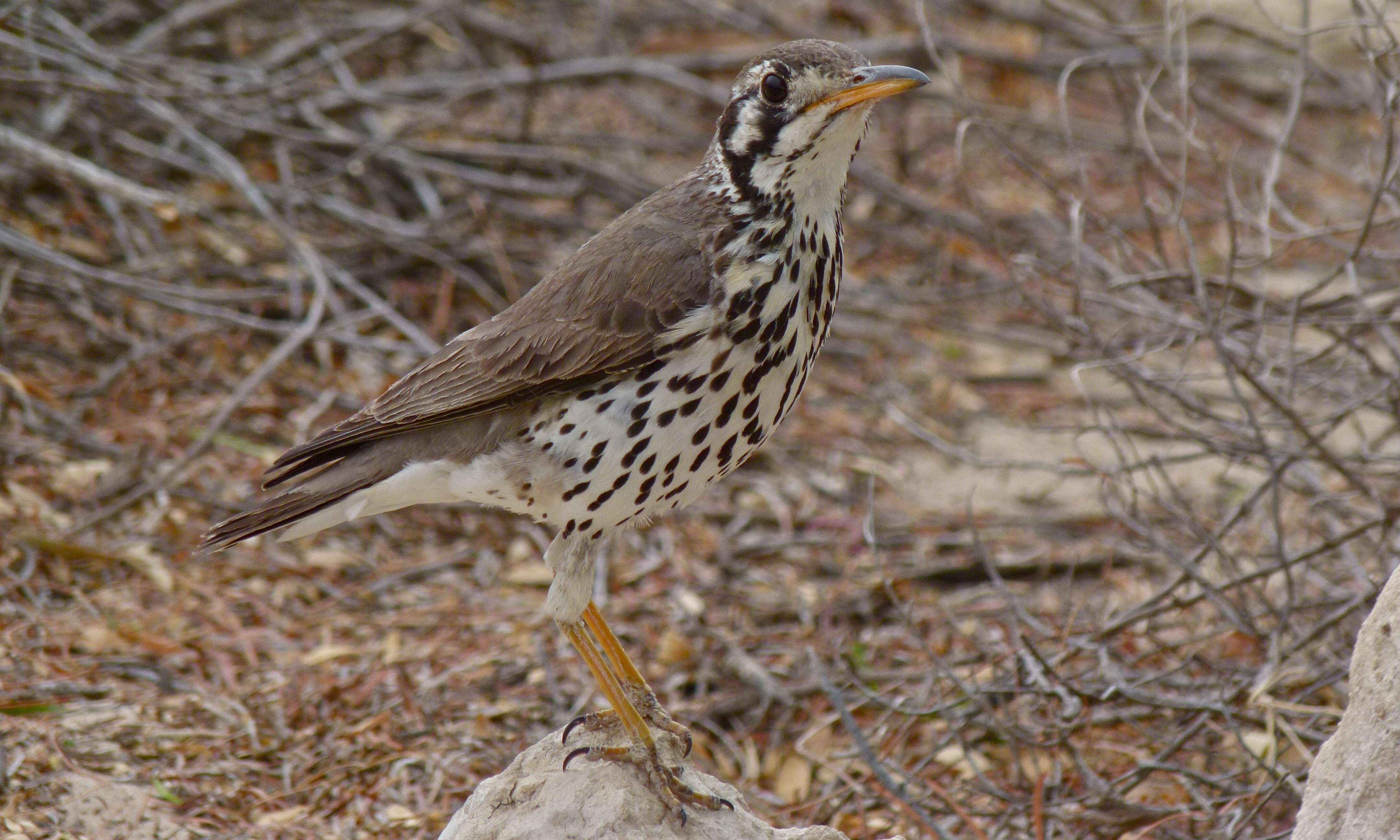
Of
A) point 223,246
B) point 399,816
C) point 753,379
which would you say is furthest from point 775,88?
point 223,246

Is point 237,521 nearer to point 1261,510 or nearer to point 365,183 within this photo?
point 365,183

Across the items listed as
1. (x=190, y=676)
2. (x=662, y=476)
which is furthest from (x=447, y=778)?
(x=662, y=476)

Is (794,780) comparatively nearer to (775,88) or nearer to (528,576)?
(528,576)

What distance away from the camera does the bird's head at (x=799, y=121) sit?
4004 mm

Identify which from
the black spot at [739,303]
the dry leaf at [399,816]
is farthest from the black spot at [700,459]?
the dry leaf at [399,816]

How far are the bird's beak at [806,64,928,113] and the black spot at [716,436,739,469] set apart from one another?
989 mm

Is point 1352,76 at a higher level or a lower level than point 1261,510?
higher

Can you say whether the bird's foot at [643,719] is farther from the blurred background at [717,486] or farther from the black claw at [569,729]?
the blurred background at [717,486]

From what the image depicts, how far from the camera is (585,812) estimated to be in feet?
13.0

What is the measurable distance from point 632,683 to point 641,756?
464 millimetres

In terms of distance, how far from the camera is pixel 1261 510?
7195mm

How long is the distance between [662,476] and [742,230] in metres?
0.77

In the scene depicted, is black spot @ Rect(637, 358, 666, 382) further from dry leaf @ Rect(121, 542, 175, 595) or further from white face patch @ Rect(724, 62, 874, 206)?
dry leaf @ Rect(121, 542, 175, 595)

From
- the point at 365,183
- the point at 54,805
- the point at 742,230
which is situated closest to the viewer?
the point at 742,230
